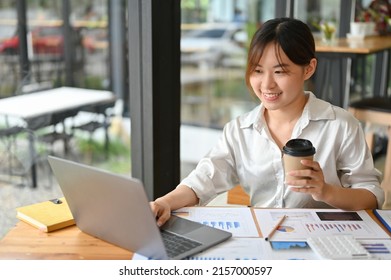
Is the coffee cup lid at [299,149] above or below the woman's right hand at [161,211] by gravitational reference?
above

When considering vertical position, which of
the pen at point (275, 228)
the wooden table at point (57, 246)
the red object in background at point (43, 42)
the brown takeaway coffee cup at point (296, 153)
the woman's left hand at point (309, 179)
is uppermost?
the red object in background at point (43, 42)

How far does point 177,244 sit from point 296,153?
0.35m

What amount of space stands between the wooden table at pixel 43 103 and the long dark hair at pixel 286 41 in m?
0.98

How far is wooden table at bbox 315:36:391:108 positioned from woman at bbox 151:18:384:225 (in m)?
1.98

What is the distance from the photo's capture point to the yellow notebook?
4.65 ft

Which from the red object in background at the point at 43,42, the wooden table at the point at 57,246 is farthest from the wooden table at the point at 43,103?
the wooden table at the point at 57,246

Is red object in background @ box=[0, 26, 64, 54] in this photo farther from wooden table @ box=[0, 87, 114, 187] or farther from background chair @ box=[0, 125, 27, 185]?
background chair @ box=[0, 125, 27, 185]

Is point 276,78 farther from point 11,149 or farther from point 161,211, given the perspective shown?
point 11,149

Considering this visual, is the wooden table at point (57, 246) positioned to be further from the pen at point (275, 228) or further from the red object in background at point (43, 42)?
the red object in background at point (43, 42)

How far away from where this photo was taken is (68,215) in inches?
57.7

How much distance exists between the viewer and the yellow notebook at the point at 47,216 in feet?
4.65

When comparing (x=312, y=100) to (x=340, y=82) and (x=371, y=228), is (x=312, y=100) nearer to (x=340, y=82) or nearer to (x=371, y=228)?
(x=371, y=228)

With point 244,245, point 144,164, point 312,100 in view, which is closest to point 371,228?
point 244,245

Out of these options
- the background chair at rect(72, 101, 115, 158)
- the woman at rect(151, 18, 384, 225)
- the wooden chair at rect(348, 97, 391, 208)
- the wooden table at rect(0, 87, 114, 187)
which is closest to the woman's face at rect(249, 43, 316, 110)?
the woman at rect(151, 18, 384, 225)
